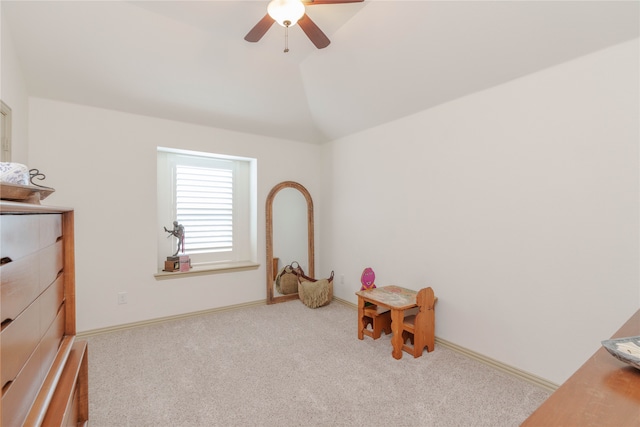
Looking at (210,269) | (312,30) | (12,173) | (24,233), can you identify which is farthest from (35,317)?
(210,269)

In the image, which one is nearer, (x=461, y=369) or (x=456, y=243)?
(x=461, y=369)

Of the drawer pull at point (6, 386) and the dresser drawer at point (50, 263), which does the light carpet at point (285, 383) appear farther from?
the drawer pull at point (6, 386)

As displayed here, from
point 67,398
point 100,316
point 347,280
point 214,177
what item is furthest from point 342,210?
point 67,398

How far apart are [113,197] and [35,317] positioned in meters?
2.41

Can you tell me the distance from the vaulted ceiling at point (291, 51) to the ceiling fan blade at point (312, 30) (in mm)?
361

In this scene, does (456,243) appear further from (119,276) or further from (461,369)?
(119,276)

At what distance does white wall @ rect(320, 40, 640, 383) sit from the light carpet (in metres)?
0.42

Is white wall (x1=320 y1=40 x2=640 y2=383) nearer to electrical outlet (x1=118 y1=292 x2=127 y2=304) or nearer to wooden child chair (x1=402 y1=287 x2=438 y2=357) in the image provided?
wooden child chair (x1=402 y1=287 x2=438 y2=357)

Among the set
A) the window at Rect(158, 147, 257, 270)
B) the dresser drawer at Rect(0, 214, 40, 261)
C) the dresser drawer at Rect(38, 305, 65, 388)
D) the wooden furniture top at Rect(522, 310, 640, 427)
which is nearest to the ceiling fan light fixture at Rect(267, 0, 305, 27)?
the dresser drawer at Rect(0, 214, 40, 261)

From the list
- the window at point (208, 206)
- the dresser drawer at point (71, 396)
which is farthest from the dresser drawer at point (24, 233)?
the window at point (208, 206)

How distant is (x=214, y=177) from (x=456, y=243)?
9.72 ft

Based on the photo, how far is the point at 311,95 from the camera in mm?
3406

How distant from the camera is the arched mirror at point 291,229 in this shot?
13.3ft

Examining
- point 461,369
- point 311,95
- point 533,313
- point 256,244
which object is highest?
point 311,95
